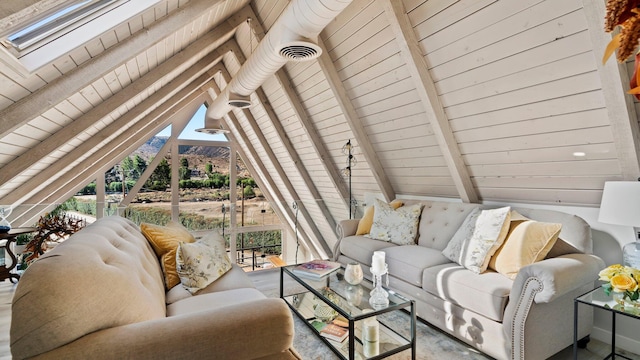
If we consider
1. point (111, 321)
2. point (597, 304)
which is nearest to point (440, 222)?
point (597, 304)

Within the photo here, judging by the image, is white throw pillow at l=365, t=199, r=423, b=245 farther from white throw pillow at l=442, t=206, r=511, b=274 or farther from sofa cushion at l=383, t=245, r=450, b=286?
white throw pillow at l=442, t=206, r=511, b=274

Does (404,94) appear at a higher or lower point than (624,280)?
higher

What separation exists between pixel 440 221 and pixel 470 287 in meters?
1.06

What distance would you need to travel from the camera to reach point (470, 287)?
6.79ft

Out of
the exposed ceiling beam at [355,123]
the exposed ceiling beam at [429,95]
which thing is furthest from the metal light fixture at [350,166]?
the exposed ceiling beam at [429,95]

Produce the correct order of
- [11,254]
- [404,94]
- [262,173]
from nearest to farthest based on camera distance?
[404,94] < [11,254] < [262,173]

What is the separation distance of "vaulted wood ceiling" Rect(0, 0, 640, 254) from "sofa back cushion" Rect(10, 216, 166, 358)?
0.88 m

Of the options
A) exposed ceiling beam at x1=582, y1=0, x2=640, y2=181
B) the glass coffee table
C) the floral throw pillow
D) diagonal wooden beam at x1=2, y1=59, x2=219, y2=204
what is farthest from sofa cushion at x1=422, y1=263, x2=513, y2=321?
diagonal wooden beam at x1=2, y1=59, x2=219, y2=204

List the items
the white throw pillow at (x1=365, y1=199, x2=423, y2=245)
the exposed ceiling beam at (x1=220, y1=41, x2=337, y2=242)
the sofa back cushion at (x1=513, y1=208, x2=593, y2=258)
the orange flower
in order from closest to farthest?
the orange flower
the sofa back cushion at (x1=513, y1=208, x2=593, y2=258)
the white throw pillow at (x1=365, y1=199, x2=423, y2=245)
the exposed ceiling beam at (x1=220, y1=41, x2=337, y2=242)

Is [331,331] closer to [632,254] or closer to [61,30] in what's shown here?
[632,254]

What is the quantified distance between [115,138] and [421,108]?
153 inches

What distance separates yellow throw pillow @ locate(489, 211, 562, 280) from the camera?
209cm

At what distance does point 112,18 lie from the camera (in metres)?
1.87

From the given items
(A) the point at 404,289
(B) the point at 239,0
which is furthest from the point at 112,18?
(A) the point at 404,289
